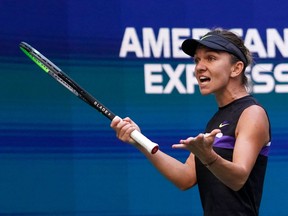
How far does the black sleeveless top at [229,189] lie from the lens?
266 centimetres

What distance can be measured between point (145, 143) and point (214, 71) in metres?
0.39

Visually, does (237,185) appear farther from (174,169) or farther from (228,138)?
(174,169)

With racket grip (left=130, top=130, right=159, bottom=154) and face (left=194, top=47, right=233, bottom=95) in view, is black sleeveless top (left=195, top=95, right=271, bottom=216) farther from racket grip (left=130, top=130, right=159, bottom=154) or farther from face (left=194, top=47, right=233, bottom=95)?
racket grip (left=130, top=130, right=159, bottom=154)

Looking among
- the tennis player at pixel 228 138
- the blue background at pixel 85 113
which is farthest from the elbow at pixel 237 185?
the blue background at pixel 85 113

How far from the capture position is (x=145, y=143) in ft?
8.63

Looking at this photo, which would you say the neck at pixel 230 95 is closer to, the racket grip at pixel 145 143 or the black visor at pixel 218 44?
the black visor at pixel 218 44

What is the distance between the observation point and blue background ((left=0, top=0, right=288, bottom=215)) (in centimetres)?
433

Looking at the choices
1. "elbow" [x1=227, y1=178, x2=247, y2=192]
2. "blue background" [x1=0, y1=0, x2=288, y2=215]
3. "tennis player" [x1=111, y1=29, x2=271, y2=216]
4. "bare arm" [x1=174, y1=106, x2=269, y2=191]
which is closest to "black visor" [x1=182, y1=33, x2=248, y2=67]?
"tennis player" [x1=111, y1=29, x2=271, y2=216]

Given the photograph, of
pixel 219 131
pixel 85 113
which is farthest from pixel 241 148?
pixel 85 113

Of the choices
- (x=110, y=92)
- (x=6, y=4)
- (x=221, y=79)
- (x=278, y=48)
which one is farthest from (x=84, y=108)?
(x=221, y=79)

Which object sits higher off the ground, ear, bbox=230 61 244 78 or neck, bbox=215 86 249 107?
ear, bbox=230 61 244 78

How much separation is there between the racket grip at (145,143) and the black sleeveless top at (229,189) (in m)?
0.23

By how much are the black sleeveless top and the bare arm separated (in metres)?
0.05

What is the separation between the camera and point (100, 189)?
4.46 meters
